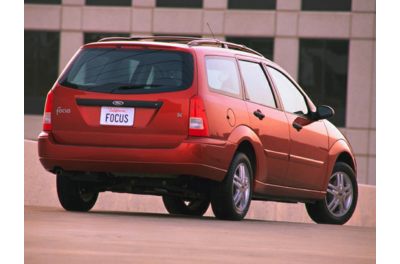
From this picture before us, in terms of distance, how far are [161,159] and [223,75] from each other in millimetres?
1142

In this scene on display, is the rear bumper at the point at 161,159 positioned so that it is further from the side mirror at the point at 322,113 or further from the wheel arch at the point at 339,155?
the wheel arch at the point at 339,155

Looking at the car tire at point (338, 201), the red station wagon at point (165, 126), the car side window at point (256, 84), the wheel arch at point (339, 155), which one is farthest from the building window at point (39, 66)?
the red station wagon at point (165, 126)

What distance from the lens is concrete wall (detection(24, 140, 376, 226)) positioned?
16.5 metres

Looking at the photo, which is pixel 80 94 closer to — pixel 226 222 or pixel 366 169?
pixel 226 222

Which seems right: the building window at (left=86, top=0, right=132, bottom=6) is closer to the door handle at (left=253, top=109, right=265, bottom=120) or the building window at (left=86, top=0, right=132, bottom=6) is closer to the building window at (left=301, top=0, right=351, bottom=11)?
the building window at (left=301, top=0, right=351, bottom=11)

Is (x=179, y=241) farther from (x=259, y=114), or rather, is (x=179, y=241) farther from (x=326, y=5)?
(x=326, y=5)

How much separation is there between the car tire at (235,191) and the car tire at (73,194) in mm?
1263

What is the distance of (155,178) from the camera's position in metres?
11.1

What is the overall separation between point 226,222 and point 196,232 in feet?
4.75

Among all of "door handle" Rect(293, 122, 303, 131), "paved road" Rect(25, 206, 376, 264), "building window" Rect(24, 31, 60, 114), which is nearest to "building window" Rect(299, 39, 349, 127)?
"building window" Rect(24, 31, 60, 114)

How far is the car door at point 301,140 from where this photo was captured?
1241 cm

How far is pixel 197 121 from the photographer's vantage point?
10.8m

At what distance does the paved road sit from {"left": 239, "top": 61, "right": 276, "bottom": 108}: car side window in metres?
1.17
